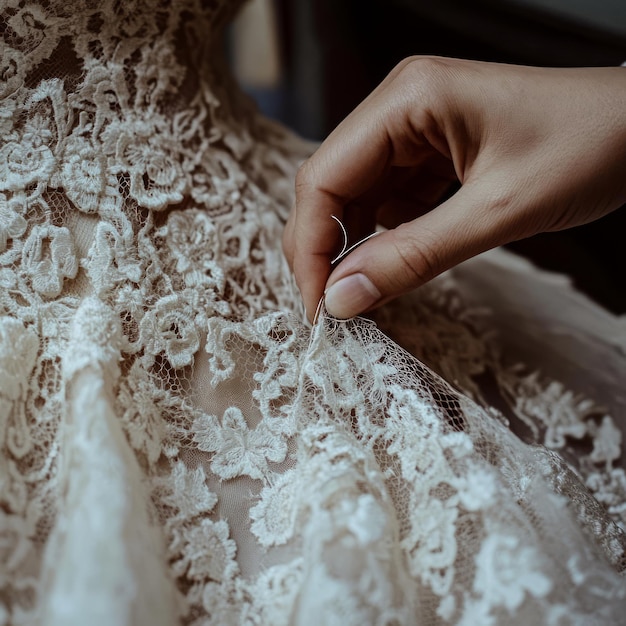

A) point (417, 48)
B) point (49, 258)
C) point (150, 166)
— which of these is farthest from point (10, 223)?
point (417, 48)

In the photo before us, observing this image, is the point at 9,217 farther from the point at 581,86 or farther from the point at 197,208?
the point at 581,86

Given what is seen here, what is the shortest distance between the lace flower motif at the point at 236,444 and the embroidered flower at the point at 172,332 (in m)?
0.07

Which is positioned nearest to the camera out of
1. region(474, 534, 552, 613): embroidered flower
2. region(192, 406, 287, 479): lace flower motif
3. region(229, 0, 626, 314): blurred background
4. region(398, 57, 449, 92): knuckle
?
region(474, 534, 552, 613): embroidered flower

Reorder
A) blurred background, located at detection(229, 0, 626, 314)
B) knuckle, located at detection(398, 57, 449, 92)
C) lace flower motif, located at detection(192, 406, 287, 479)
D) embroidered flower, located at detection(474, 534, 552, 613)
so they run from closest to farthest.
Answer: embroidered flower, located at detection(474, 534, 552, 613)
lace flower motif, located at detection(192, 406, 287, 479)
knuckle, located at detection(398, 57, 449, 92)
blurred background, located at detection(229, 0, 626, 314)

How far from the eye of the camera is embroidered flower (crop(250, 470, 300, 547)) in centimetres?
51

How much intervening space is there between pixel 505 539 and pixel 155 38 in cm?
70

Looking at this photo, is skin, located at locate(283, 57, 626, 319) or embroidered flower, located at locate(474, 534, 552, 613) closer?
embroidered flower, located at locate(474, 534, 552, 613)

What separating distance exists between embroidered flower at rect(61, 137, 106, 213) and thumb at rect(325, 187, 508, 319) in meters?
0.27

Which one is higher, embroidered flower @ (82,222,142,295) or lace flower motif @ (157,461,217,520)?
embroidered flower @ (82,222,142,295)

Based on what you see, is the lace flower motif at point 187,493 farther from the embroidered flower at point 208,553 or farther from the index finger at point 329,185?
the index finger at point 329,185

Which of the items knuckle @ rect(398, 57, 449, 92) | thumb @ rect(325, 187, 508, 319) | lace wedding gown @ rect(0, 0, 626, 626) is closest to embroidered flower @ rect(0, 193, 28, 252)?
lace wedding gown @ rect(0, 0, 626, 626)

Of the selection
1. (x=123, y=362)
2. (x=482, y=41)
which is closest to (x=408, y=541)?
(x=123, y=362)

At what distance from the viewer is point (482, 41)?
1312 millimetres

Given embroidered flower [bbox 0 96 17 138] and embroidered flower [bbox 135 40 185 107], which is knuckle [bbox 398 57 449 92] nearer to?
embroidered flower [bbox 135 40 185 107]
